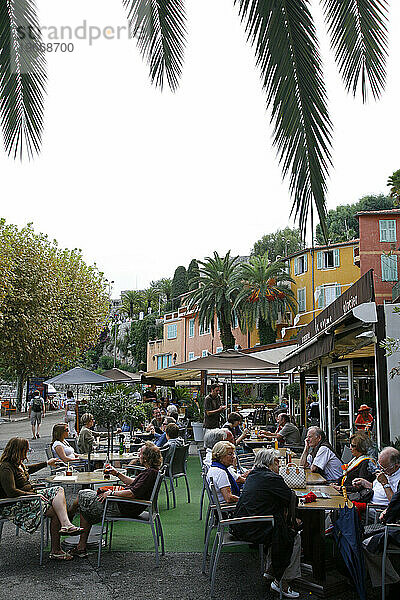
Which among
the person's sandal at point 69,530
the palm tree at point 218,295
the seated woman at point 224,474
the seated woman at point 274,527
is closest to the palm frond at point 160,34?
the seated woman at point 274,527

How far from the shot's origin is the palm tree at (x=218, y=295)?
3909 centimetres

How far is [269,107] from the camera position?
7.52 ft

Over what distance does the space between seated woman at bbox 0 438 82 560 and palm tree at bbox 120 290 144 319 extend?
2958 inches

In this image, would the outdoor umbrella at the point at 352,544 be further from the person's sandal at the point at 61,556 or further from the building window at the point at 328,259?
the building window at the point at 328,259

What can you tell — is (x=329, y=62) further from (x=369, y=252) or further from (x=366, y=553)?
(x=369, y=252)

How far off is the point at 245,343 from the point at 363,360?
30.5 metres

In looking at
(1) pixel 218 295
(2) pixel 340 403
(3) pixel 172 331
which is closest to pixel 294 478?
(2) pixel 340 403

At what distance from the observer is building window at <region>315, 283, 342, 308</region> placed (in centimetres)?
3925

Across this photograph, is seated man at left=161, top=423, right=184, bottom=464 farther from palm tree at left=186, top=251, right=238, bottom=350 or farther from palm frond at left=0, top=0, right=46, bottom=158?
palm tree at left=186, top=251, right=238, bottom=350

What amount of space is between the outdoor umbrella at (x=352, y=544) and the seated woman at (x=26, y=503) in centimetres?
262

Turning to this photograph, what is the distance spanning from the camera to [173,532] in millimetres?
7020

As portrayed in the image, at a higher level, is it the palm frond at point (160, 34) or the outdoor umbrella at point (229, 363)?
the palm frond at point (160, 34)

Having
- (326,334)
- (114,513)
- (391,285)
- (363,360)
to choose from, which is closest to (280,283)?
(391,285)

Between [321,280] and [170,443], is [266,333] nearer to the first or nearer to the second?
[321,280]
